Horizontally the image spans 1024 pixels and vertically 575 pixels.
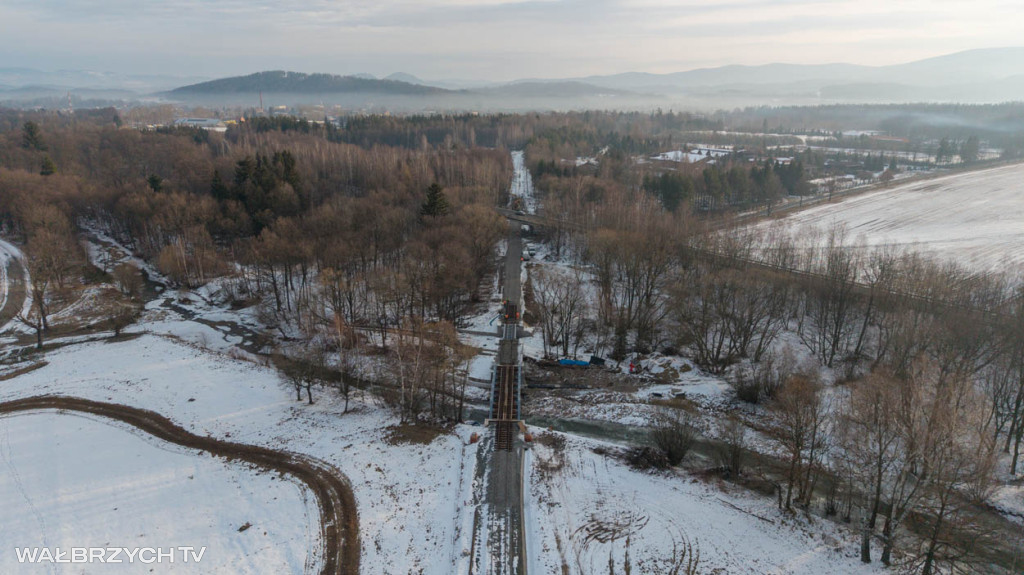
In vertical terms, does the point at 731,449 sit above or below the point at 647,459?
above

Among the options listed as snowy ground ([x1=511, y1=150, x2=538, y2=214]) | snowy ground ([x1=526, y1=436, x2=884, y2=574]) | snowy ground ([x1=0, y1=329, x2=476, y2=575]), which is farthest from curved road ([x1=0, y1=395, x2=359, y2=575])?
snowy ground ([x1=511, y1=150, x2=538, y2=214])

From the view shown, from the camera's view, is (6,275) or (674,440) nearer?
(674,440)

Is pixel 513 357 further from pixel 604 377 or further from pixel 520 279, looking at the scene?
pixel 520 279

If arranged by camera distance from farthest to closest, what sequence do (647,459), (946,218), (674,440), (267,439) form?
(946,218) → (267,439) → (647,459) → (674,440)

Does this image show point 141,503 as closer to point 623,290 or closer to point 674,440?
point 674,440

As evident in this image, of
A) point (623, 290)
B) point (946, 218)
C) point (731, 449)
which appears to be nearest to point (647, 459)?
point (731, 449)

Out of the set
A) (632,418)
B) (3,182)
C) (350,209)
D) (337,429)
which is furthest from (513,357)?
(3,182)

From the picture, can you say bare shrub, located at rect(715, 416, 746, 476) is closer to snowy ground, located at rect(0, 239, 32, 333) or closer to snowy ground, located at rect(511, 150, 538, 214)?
snowy ground, located at rect(511, 150, 538, 214)
